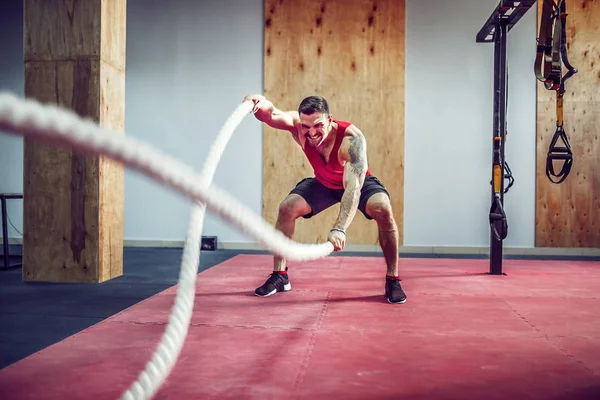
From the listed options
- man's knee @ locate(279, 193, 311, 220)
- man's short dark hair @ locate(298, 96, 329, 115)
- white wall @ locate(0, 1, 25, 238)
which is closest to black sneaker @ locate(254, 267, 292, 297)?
man's knee @ locate(279, 193, 311, 220)

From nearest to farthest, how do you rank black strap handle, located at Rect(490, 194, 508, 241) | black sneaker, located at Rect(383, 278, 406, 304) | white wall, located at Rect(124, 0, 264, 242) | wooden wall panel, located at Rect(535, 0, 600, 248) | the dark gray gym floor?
the dark gray gym floor → black sneaker, located at Rect(383, 278, 406, 304) → black strap handle, located at Rect(490, 194, 508, 241) → wooden wall panel, located at Rect(535, 0, 600, 248) → white wall, located at Rect(124, 0, 264, 242)

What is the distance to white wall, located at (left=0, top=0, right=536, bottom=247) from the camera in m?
5.74

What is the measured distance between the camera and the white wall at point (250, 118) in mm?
5738

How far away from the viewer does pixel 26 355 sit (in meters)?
1.96

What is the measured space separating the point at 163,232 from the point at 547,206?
4.49 meters

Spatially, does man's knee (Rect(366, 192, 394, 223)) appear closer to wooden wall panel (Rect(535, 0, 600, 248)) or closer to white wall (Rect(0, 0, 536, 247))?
white wall (Rect(0, 0, 536, 247))

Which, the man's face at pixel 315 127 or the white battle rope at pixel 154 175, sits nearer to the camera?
the white battle rope at pixel 154 175

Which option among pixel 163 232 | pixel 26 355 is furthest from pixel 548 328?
pixel 163 232

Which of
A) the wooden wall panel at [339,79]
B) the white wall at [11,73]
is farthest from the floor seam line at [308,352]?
the white wall at [11,73]

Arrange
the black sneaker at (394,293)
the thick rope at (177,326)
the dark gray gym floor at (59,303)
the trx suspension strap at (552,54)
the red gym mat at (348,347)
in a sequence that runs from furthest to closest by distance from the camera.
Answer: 1. the trx suspension strap at (552,54)
2. the black sneaker at (394,293)
3. the dark gray gym floor at (59,303)
4. the red gym mat at (348,347)
5. the thick rope at (177,326)

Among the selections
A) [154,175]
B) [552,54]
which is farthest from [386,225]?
[154,175]

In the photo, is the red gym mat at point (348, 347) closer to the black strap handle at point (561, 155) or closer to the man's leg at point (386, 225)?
the man's leg at point (386, 225)

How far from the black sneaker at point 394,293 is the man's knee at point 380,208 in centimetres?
38

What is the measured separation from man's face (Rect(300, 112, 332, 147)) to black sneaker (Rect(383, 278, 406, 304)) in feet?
3.16
